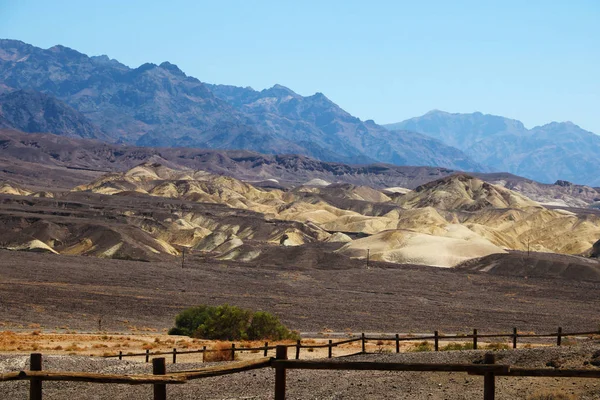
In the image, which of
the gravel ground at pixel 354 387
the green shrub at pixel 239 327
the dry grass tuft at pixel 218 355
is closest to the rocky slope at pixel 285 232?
the green shrub at pixel 239 327

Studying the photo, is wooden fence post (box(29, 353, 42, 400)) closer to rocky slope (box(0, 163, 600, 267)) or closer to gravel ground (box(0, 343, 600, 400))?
gravel ground (box(0, 343, 600, 400))

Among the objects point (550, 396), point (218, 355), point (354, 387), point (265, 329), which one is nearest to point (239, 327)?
point (265, 329)

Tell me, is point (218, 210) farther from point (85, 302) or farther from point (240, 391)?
point (240, 391)

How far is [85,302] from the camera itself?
6234cm

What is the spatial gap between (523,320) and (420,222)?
98.0 meters

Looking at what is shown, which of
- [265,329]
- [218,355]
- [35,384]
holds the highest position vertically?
[35,384]

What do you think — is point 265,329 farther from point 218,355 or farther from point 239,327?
point 218,355

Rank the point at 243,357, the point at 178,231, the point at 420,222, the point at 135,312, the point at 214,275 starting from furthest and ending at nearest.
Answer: the point at 420,222 → the point at 178,231 → the point at 214,275 → the point at 135,312 → the point at 243,357

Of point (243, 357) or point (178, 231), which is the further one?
point (178, 231)

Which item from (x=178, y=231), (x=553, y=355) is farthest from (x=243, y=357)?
(x=178, y=231)

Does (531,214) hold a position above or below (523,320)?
above

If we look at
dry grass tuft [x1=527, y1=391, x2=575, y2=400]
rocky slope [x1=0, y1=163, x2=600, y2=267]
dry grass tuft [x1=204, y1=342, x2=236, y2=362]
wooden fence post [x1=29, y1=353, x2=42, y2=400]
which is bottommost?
dry grass tuft [x1=204, y1=342, x2=236, y2=362]

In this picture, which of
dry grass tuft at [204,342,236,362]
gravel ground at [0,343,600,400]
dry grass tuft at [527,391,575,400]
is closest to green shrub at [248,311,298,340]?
dry grass tuft at [204,342,236,362]

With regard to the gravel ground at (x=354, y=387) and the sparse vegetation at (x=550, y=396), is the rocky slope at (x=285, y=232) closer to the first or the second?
the gravel ground at (x=354, y=387)
